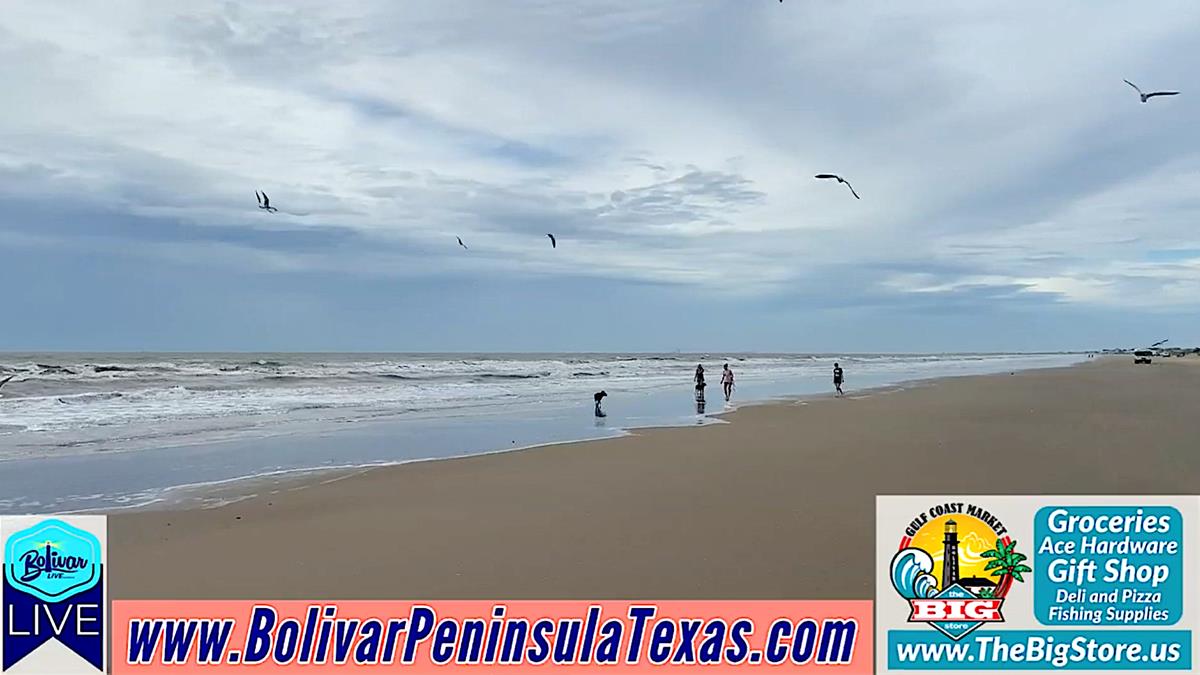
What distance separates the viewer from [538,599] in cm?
513

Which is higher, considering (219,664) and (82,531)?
(82,531)

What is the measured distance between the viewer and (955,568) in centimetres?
467

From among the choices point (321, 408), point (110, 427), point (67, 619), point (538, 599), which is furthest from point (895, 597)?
point (321, 408)

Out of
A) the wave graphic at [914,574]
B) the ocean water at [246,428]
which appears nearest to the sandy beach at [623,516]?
the wave graphic at [914,574]

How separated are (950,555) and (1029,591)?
48 centimetres

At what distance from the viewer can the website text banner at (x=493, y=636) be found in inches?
174

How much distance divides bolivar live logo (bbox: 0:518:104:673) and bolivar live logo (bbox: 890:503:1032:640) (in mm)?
4763

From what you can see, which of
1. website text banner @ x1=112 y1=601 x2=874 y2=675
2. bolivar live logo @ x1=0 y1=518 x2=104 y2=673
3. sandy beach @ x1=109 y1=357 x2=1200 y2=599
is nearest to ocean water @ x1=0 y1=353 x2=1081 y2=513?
sandy beach @ x1=109 y1=357 x2=1200 y2=599

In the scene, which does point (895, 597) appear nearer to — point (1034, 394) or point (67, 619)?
point (67, 619)

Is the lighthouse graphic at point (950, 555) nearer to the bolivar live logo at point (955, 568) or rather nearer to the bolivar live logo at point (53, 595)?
the bolivar live logo at point (955, 568)

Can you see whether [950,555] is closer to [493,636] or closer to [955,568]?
[955,568]

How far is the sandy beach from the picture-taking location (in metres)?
5.48

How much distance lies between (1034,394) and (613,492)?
2092 centimetres

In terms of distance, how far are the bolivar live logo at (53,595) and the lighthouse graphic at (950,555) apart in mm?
4924
